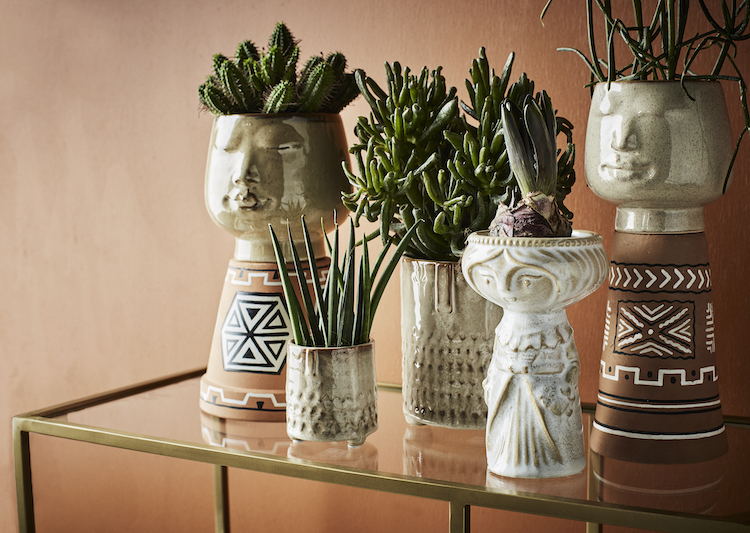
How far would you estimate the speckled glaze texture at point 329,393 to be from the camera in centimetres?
56

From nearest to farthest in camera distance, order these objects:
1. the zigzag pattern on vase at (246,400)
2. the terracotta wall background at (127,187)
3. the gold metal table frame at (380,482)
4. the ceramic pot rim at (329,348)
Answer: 1. the gold metal table frame at (380,482)
2. the ceramic pot rim at (329,348)
3. the zigzag pattern on vase at (246,400)
4. the terracotta wall background at (127,187)

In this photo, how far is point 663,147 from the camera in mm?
507

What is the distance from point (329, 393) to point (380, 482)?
8 centimetres

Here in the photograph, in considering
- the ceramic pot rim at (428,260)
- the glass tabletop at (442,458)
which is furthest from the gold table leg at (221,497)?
the ceramic pot rim at (428,260)

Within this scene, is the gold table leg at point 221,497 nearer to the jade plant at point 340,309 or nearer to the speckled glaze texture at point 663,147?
the jade plant at point 340,309

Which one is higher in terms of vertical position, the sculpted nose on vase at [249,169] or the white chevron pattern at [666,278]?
the sculpted nose on vase at [249,169]

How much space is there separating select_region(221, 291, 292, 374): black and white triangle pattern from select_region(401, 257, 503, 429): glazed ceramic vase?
0.13m

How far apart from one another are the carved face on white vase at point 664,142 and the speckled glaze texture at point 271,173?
254 millimetres

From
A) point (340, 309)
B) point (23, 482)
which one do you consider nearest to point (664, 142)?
point (340, 309)

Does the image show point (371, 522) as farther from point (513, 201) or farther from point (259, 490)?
point (513, 201)

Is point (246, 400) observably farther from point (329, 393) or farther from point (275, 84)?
point (275, 84)

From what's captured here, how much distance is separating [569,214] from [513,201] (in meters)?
0.10

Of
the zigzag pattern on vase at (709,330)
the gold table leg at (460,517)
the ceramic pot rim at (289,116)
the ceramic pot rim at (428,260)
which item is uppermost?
the ceramic pot rim at (289,116)

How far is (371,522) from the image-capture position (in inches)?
36.2
